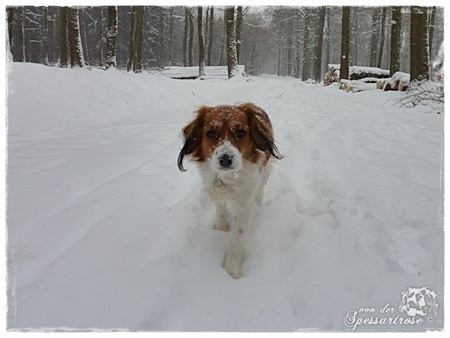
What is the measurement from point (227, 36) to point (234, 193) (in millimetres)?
15749

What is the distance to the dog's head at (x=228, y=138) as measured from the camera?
218 cm

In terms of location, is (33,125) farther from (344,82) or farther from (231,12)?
(231,12)

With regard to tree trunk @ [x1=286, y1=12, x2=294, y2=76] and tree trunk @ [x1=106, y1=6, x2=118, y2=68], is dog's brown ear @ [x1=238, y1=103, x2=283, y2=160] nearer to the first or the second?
tree trunk @ [x1=106, y1=6, x2=118, y2=68]

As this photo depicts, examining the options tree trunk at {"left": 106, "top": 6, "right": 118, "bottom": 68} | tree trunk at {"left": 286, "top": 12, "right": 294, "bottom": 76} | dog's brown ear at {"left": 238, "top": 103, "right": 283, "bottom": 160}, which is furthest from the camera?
tree trunk at {"left": 286, "top": 12, "right": 294, "bottom": 76}

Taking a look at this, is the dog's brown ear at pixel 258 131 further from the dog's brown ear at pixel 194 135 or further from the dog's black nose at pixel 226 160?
the dog's black nose at pixel 226 160

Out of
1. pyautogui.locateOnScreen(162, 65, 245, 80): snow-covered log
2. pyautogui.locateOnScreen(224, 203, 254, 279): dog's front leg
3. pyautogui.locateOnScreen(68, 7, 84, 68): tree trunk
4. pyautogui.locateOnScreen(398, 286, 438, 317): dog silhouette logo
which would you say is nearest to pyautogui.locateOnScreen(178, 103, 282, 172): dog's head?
pyautogui.locateOnScreen(224, 203, 254, 279): dog's front leg

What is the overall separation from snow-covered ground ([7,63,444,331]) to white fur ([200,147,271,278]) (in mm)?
111

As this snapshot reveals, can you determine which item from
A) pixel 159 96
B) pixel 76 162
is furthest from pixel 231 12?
pixel 76 162

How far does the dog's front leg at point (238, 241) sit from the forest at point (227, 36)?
25.0 feet

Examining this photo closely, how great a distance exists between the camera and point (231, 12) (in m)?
15.5

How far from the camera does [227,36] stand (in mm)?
16438

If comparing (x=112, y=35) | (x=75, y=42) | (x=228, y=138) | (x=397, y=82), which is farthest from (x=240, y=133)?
(x=112, y=35)

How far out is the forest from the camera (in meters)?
12.1

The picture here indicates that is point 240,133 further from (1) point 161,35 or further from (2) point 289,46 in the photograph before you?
(2) point 289,46
